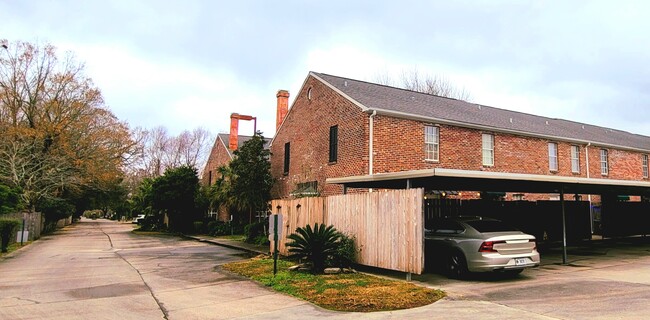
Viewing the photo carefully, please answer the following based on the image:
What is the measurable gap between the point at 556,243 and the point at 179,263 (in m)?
15.1

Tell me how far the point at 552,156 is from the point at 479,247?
1588cm

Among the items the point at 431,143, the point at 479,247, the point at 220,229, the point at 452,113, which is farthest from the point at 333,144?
the point at 220,229

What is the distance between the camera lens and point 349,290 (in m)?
8.80

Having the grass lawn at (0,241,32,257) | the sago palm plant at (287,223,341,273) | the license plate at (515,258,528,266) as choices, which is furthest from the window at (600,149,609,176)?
the grass lawn at (0,241,32,257)

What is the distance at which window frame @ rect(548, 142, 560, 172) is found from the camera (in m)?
22.6

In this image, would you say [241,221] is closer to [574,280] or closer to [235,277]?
[235,277]

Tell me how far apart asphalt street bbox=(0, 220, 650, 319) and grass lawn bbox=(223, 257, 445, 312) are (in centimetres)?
32

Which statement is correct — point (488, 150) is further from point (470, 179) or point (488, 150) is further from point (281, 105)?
point (281, 105)

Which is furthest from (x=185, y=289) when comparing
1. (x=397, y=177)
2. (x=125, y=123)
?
(x=125, y=123)

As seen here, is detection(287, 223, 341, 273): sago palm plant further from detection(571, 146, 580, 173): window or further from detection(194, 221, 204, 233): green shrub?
detection(194, 221, 204, 233): green shrub

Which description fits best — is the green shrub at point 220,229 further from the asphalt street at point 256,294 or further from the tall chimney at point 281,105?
the asphalt street at point 256,294

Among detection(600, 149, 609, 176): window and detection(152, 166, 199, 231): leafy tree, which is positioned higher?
detection(600, 149, 609, 176): window

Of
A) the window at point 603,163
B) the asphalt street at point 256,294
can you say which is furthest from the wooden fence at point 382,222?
the window at point 603,163

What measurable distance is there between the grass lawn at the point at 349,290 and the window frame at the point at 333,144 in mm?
7838
